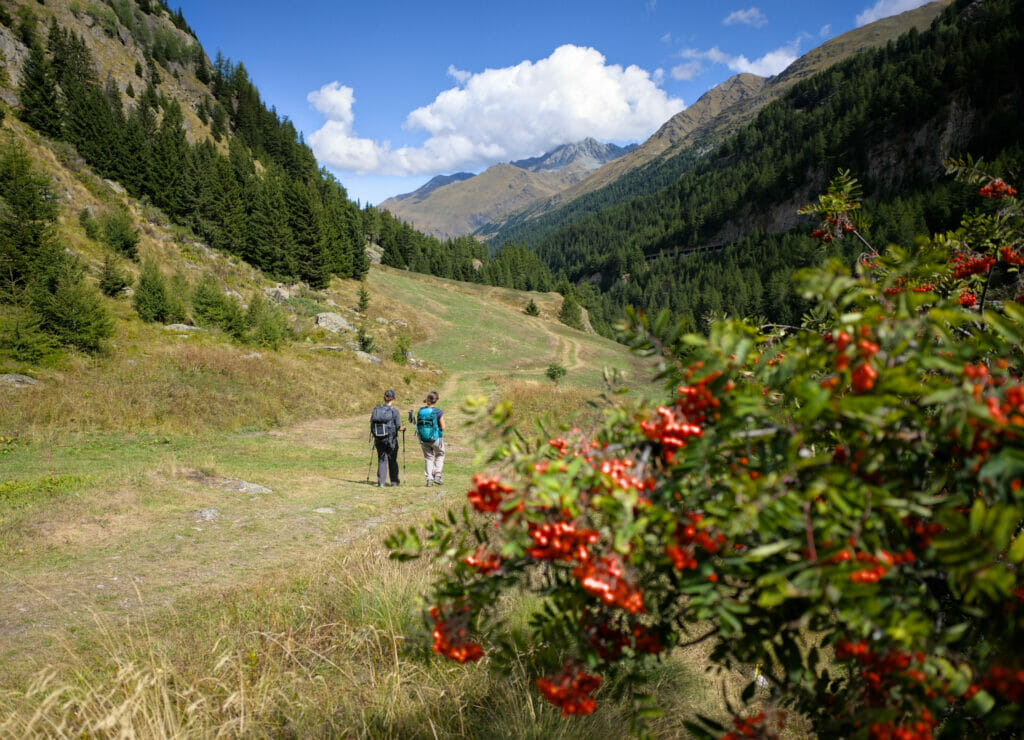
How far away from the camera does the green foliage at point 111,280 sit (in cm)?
1770

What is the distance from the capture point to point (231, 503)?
8.07 m

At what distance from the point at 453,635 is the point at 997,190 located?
17.4 ft

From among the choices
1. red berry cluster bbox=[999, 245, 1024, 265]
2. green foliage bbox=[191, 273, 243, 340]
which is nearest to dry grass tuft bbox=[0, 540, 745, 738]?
red berry cluster bbox=[999, 245, 1024, 265]

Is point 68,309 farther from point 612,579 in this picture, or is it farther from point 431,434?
point 612,579

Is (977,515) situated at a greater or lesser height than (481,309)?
lesser

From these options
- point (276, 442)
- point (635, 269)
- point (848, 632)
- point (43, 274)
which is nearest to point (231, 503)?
point (276, 442)

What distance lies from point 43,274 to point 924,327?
60.7ft

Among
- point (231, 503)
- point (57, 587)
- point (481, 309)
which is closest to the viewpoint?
point (57, 587)

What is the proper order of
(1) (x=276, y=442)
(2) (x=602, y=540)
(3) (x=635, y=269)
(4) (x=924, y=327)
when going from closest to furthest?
(2) (x=602, y=540)
(4) (x=924, y=327)
(1) (x=276, y=442)
(3) (x=635, y=269)

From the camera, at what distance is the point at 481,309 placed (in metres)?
45.3

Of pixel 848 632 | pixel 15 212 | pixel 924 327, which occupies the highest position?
pixel 15 212

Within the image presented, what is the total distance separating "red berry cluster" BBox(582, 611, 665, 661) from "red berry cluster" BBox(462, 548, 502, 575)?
0.37 m

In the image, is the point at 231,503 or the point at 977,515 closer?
the point at 977,515

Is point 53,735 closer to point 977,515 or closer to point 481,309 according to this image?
point 977,515
